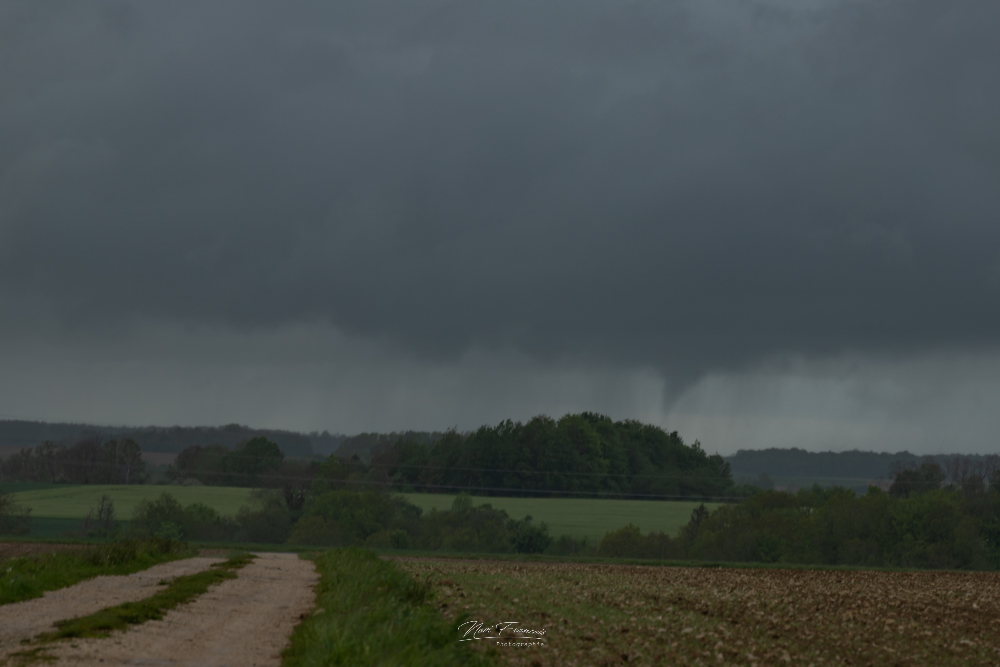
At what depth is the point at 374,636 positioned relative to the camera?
1132cm

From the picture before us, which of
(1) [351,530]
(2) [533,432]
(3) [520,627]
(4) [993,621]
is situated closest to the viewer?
(3) [520,627]

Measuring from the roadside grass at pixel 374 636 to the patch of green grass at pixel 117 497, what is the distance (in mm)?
84834

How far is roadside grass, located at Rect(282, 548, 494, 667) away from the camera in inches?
409

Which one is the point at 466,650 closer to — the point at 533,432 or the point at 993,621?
the point at 993,621

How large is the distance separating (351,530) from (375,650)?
79438 millimetres

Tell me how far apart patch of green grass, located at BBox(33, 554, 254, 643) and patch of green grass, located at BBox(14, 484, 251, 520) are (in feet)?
262

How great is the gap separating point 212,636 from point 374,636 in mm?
3394

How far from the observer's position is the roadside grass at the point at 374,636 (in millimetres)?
10398

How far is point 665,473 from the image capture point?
137 meters

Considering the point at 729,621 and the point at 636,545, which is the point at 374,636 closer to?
the point at 729,621

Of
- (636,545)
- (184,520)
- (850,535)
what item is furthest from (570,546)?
(184,520)

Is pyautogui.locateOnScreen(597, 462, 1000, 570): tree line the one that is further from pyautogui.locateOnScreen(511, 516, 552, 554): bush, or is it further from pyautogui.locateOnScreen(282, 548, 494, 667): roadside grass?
pyautogui.locateOnScreen(282, 548, 494, 667): roadside grass

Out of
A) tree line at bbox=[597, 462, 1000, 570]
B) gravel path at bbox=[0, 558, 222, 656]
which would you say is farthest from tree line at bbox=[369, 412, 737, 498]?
gravel path at bbox=[0, 558, 222, 656]

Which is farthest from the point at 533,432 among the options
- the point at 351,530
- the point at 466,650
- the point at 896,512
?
the point at 466,650
